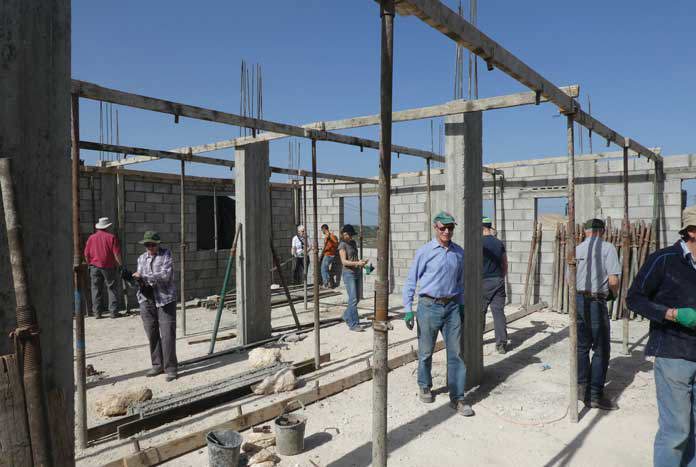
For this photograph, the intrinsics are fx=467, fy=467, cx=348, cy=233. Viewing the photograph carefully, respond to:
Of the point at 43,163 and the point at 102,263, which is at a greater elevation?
the point at 43,163

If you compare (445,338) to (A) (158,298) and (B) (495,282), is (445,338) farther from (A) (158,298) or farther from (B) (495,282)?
(A) (158,298)

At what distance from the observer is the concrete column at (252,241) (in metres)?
6.59

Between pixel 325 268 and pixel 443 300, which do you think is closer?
pixel 443 300

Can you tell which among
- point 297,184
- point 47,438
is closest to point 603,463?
point 47,438

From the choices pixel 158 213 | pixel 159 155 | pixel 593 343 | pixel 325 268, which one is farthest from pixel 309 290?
pixel 593 343

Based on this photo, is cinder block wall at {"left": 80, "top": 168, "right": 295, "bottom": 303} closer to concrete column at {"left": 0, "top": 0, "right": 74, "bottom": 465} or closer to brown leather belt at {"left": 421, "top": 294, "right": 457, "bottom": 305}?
brown leather belt at {"left": 421, "top": 294, "right": 457, "bottom": 305}

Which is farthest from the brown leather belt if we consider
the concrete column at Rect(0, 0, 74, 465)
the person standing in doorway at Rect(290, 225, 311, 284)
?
the person standing in doorway at Rect(290, 225, 311, 284)

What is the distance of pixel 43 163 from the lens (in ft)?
5.71

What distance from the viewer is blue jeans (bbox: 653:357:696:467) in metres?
2.79

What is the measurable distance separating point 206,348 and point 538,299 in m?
6.71

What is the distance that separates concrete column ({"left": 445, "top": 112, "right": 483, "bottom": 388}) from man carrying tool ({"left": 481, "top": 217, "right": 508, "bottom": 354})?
1.36m

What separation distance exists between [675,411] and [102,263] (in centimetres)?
898

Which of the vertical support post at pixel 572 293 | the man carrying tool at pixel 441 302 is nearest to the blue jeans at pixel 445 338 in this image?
the man carrying tool at pixel 441 302

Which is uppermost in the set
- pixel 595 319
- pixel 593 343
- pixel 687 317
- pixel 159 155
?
pixel 159 155
